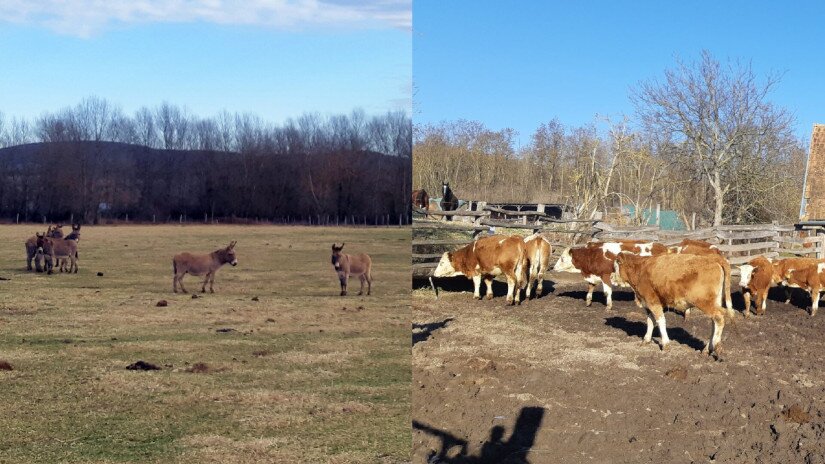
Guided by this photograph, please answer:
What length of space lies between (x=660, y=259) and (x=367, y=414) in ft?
11.8

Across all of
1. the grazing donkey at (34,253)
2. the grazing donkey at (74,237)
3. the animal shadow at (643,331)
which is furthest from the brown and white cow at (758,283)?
the grazing donkey at (34,253)

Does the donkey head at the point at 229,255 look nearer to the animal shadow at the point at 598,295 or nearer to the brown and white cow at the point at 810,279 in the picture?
the animal shadow at the point at 598,295

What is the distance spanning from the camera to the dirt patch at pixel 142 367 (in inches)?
277

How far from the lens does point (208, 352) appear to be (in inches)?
300

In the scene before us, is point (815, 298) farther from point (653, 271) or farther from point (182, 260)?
point (182, 260)

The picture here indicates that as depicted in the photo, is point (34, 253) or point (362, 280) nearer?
point (34, 253)

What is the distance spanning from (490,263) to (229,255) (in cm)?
372

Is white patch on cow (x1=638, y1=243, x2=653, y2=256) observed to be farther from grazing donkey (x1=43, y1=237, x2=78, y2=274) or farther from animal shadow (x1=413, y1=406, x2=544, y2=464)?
grazing donkey (x1=43, y1=237, x2=78, y2=274)

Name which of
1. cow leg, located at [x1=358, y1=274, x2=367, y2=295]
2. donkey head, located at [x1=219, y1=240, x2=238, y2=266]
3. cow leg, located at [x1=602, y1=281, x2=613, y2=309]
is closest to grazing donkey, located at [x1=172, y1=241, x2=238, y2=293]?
donkey head, located at [x1=219, y1=240, x2=238, y2=266]

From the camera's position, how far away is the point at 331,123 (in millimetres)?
8062

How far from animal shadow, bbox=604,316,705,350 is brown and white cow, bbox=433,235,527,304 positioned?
182cm

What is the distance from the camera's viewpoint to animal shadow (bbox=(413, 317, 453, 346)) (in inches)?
313

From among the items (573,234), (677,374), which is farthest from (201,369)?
(573,234)

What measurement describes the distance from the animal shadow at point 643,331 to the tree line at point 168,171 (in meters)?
2.85
